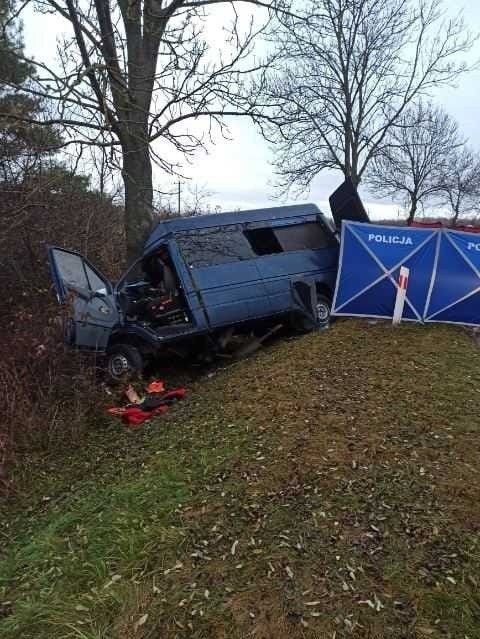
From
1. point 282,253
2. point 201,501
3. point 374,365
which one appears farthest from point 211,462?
point 282,253

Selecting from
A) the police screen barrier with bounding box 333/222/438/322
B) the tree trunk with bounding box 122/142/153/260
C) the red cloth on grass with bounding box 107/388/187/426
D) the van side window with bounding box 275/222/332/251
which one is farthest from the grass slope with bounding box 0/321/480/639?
the tree trunk with bounding box 122/142/153/260

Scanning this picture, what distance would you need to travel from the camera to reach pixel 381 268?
862 centimetres

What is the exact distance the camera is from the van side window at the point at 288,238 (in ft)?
31.2

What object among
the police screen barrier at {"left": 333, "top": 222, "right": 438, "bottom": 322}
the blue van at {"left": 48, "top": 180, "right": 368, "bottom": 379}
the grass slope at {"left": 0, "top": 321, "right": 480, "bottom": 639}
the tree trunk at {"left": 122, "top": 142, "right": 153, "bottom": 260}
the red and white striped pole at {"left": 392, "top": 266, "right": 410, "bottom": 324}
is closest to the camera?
the grass slope at {"left": 0, "top": 321, "right": 480, "bottom": 639}

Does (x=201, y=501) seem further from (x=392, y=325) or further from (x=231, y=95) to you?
(x=231, y=95)

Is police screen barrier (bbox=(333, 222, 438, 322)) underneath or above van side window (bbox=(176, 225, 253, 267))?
underneath

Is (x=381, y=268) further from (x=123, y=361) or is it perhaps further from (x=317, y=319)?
(x=123, y=361)

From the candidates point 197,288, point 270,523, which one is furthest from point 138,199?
point 270,523

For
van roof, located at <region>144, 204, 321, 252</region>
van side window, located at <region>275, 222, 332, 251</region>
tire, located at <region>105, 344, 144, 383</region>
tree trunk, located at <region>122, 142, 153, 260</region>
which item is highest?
tree trunk, located at <region>122, 142, 153, 260</region>

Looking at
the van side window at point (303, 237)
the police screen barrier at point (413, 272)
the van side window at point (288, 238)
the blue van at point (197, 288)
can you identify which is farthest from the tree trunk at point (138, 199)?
the police screen barrier at point (413, 272)

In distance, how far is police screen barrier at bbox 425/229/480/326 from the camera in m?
8.13

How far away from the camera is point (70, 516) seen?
166 inches

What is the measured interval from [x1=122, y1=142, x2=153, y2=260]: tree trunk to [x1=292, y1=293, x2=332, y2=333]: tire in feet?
11.7

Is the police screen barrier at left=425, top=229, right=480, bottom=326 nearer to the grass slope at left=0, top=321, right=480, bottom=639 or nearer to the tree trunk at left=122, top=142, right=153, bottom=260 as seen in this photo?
the grass slope at left=0, top=321, right=480, bottom=639
